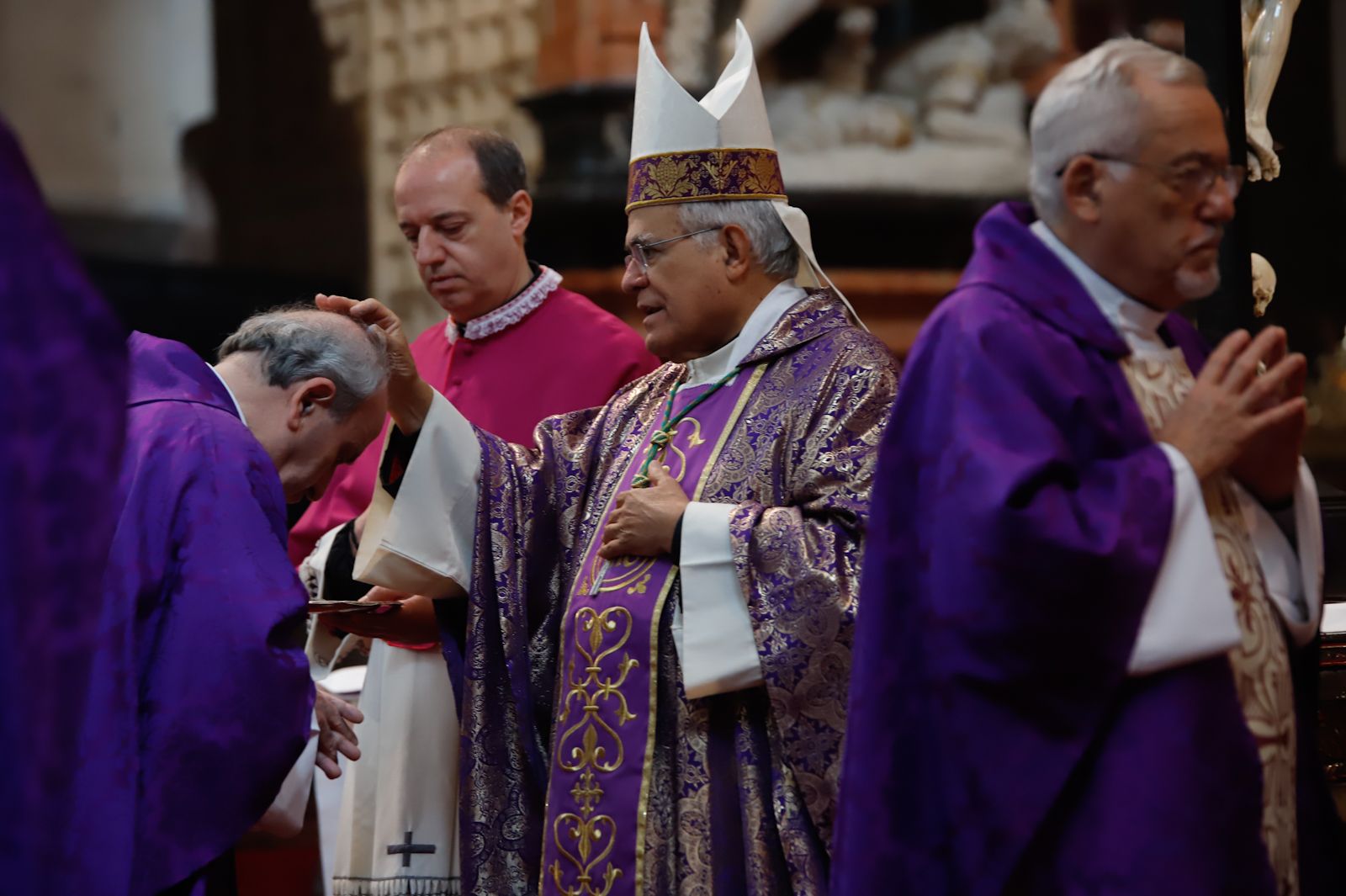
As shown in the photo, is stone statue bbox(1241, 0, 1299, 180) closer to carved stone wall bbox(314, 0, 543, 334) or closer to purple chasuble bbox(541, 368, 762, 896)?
purple chasuble bbox(541, 368, 762, 896)

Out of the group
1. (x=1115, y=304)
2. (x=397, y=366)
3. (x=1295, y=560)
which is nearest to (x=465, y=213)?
(x=397, y=366)

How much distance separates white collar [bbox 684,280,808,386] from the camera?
3170mm

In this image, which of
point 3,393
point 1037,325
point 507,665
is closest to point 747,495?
point 507,665

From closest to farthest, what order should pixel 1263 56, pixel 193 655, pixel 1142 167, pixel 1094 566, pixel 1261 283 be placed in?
pixel 1094 566
pixel 1142 167
pixel 193 655
pixel 1261 283
pixel 1263 56

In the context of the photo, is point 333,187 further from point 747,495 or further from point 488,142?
point 747,495

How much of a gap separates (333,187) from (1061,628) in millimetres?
6429

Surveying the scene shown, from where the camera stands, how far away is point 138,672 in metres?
2.68

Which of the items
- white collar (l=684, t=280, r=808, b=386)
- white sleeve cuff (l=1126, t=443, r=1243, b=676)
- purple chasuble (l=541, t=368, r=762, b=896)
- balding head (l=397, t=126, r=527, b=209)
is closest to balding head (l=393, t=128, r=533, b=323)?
balding head (l=397, t=126, r=527, b=209)

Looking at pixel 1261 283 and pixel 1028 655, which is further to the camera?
pixel 1261 283

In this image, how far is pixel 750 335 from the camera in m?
3.17

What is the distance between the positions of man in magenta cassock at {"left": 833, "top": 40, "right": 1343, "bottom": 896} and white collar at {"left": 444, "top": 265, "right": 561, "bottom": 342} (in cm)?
188

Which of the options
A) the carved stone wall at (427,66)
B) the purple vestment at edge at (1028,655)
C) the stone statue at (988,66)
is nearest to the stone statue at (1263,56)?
the purple vestment at edge at (1028,655)

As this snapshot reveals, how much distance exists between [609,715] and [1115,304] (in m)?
1.19

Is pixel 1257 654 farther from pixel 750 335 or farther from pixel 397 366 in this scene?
→ pixel 397 366
